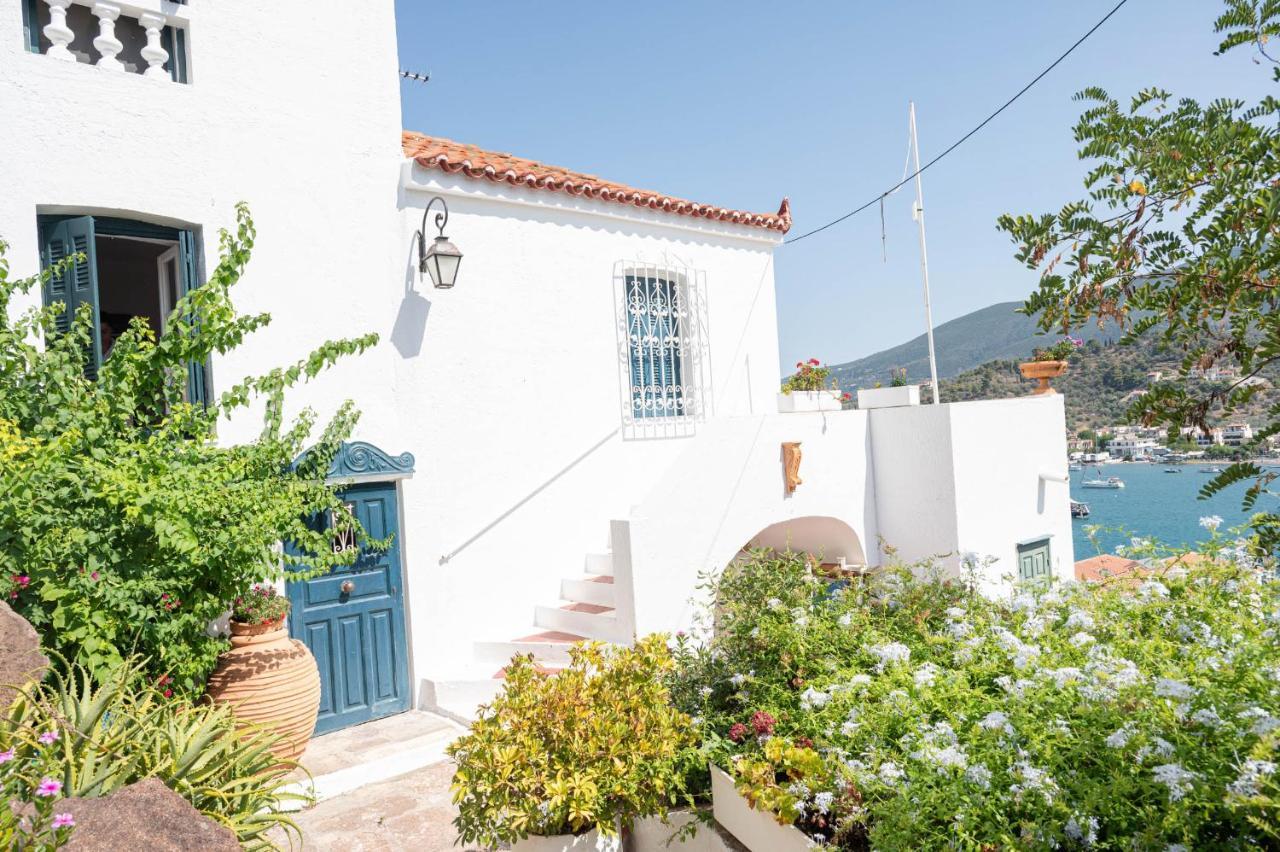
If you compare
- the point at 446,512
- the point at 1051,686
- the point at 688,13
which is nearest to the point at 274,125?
the point at 446,512

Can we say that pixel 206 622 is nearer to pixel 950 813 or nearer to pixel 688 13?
pixel 950 813

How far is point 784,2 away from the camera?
30.1 ft

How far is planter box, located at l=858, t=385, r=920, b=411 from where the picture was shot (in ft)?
34.6

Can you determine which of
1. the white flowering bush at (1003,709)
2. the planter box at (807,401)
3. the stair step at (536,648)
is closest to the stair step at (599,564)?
the stair step at (536,648)

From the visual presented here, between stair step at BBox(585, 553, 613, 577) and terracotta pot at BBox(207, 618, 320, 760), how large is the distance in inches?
128

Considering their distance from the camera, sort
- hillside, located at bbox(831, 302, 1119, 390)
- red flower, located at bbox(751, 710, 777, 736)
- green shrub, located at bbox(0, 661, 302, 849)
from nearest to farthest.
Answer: green shrub, located at bbox(0, 661, 302, 849)
red flower, located at bbox(751, 710, 777, 736)
hillside, located at bbox(831, 302, 1119, 390)

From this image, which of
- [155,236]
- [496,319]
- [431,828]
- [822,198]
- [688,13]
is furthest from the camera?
[822,198]

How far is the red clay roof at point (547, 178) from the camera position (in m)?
7.91

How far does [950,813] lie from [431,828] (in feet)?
12.6

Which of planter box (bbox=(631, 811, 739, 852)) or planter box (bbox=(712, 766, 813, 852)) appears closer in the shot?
planter box (bbox=(712, 766, 813, 852))

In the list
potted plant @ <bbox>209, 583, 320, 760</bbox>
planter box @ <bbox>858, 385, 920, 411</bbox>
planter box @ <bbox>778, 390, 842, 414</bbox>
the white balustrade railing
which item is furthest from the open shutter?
planter box @ <bbox>858, 385, 920, 411</bbox>

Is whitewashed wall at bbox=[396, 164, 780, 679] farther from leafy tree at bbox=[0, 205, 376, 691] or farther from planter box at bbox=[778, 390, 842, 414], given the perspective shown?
leafy tree at bbox=[0, 205, 376, 691]

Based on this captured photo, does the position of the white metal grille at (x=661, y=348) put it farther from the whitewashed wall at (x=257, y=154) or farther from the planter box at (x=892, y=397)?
the whitewashed wall at (x=257, y=154)

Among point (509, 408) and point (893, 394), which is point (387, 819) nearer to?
point (509, 408)
